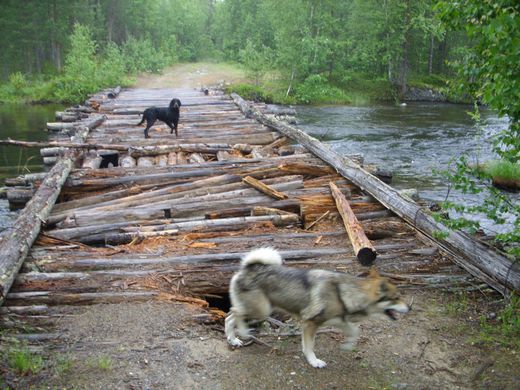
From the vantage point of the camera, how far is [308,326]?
4230 mm

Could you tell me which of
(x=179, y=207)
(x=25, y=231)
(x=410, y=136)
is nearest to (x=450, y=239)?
(x=179, y=207)

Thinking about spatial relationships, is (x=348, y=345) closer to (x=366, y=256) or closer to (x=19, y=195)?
(x=366, y=256)

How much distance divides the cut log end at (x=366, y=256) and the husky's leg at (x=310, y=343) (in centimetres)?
209

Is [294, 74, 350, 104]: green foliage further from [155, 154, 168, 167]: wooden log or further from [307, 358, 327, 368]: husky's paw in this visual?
[307, 358, 327, 368]: husky's paw

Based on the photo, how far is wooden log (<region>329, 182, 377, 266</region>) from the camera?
6133 mm

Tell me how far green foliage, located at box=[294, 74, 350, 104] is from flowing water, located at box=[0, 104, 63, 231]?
55.7 feet

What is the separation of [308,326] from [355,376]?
600mm

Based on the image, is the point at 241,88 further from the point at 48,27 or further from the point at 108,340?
the point at 108,340

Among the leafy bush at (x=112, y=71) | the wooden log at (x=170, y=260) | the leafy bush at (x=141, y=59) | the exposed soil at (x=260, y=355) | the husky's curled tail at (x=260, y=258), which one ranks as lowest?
the exposed soil at (x=260, y=355)

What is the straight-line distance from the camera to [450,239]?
20.4 feet

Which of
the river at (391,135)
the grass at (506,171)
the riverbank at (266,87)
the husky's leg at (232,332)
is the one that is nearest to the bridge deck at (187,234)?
the husky's leg at (232,332)

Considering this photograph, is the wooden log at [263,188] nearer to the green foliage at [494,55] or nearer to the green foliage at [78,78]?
the green foliage at [494,55]

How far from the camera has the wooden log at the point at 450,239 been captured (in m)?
5.27

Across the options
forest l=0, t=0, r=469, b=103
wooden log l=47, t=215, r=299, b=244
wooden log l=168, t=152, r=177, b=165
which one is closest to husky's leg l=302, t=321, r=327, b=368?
wooden log l=47, t=215, r=299, b=244
